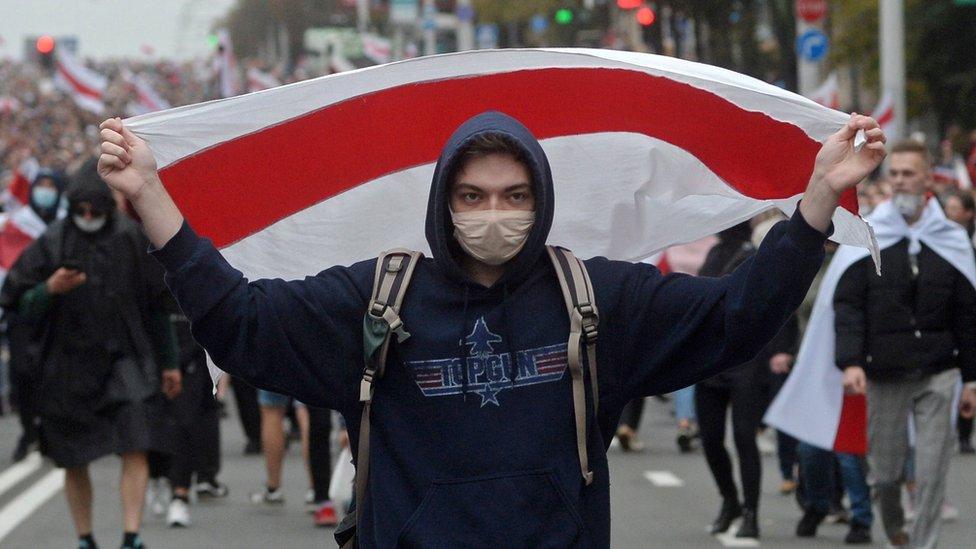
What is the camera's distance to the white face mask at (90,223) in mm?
10023

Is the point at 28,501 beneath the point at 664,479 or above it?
above

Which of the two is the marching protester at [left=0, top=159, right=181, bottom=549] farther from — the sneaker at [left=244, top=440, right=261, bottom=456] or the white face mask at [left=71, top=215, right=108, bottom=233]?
the sneaker at [left=244, top=440, right=261, bottom=456]

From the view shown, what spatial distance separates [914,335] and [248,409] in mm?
6569

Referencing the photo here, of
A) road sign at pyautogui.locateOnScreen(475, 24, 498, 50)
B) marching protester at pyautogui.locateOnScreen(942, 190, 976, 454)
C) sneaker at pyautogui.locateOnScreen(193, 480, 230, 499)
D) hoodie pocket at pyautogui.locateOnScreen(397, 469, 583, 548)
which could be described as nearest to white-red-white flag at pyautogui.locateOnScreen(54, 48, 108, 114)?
marching protester at pyautogui.locateOnScreen(942, 190, 976, 454)

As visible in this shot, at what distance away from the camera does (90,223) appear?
395 inches

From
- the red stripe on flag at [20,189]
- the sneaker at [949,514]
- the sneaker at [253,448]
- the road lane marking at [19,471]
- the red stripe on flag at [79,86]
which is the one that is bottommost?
the sneaker at [253,448]

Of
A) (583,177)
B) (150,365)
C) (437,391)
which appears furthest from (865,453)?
(437,391)

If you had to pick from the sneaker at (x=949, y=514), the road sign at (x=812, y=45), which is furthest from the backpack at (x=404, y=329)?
the road sign at (x=812, y=45)

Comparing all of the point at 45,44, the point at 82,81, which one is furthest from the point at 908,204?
the point at 45,44

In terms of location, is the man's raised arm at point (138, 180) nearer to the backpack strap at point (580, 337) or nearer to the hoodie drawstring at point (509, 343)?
the hoodie drawstring at point (509, 343)

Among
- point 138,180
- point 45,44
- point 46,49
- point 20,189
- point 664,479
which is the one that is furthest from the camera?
point 46,49

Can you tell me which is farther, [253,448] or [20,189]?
[20,189]

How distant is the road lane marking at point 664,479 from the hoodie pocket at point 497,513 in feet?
30.1

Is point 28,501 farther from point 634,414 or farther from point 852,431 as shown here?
point 852,431
